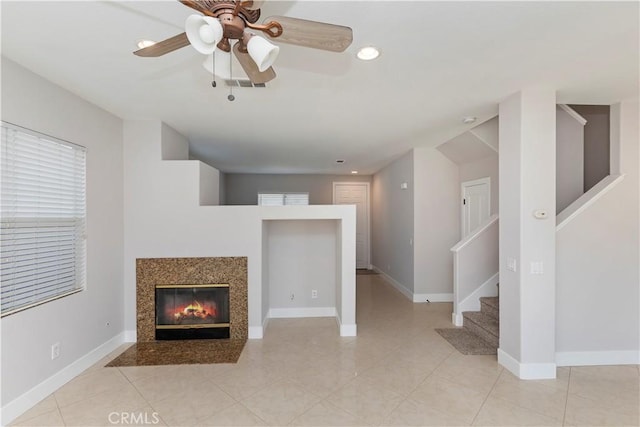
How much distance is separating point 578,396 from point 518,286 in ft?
3.02

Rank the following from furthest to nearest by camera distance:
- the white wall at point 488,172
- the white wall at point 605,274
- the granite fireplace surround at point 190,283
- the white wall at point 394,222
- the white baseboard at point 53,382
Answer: the white wall at point 394,222, the white wall at point 488,172, the granite fireplace surround at point 190,283, the white wall at point 605,274, the white baseboard at point 53,382

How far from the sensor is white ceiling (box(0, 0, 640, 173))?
1691 mm

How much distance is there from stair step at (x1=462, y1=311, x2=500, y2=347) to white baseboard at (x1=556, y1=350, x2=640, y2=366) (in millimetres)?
591

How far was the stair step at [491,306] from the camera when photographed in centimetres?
383

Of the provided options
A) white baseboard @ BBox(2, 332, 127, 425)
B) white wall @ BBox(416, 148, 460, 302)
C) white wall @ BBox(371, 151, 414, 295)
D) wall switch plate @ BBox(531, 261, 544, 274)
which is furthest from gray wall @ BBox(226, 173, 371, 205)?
wall switch plate @ BBox(531, 261, 544, 274)

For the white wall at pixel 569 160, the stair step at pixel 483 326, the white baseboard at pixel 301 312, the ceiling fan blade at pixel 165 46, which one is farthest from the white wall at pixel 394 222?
the ceiling fan blade at pixel 165 46

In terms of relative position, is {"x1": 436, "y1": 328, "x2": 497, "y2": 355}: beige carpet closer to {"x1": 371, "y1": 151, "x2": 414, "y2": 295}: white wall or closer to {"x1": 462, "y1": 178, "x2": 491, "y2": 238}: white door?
{"x1": 371, "y1": 151, "x2": 414, "y2": 295}: white wall

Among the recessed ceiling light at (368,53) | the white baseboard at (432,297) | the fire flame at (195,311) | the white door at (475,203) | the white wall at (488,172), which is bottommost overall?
the white baseboard at (432,297)

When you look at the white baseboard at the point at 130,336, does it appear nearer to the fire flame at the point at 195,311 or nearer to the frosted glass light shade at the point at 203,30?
the fire flame at the point at 195,311

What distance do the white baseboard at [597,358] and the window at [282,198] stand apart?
607 centimetres

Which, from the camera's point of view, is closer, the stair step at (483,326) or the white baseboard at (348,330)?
the stair step at (483,326)

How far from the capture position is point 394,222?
646cm

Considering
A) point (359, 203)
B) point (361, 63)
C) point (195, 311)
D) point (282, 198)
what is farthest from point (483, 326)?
point (282, 198)

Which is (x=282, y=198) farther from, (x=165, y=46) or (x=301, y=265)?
(x=165, y=46)
